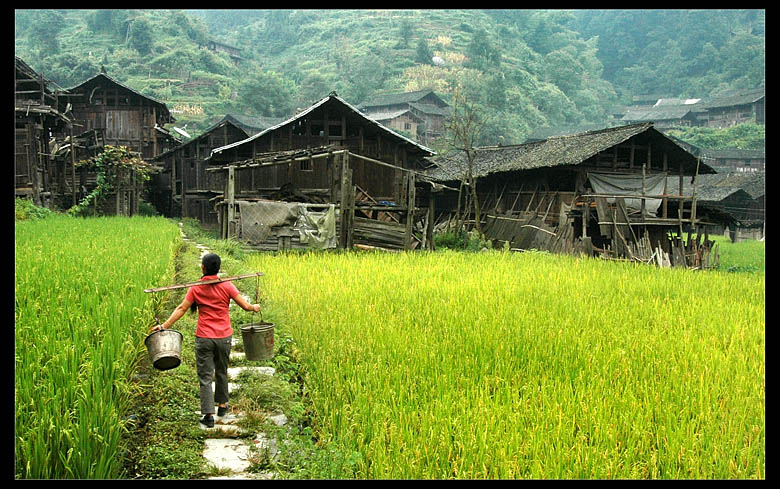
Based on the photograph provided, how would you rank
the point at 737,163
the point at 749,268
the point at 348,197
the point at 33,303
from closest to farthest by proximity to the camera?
the point at 33,303 → the point at 348,197 → the point at 749,268 → the point at 737,163

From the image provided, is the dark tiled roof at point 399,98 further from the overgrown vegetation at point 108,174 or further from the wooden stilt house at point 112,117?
Result: the overgrown vegetation at point 108,174

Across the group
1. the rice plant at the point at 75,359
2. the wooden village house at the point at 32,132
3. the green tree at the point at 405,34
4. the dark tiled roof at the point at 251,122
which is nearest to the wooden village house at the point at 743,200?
the dark tiled roof at the point at 251,122

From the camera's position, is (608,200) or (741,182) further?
(741,182)

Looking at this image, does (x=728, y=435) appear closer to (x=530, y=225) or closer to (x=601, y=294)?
(x=601, y=294)

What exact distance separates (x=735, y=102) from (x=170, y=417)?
200 ft

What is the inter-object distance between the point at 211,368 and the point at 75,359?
1002 mm

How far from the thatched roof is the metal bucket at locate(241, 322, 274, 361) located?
16.3 m

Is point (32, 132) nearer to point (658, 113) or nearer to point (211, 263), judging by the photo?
point (211, 263)

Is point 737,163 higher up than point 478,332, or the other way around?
point 737,163

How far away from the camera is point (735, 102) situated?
52.8m

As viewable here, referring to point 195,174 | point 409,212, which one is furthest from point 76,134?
point 409,212

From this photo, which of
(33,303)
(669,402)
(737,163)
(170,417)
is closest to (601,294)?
(669,402)

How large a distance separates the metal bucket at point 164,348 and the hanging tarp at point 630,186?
18124 mm

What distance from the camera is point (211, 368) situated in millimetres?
4184
